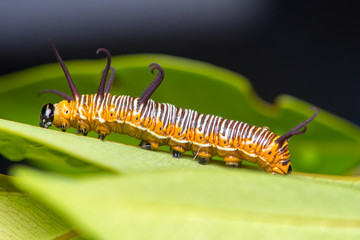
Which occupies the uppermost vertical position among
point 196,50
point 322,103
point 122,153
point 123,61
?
point 123,61

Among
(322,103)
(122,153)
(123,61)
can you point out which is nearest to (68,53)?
(322,103)

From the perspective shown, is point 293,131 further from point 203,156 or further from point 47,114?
point 47,114

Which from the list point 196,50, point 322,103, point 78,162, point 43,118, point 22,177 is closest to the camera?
point 22,177

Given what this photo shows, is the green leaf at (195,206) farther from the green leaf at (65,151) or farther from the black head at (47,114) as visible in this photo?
the black head at (47,114)

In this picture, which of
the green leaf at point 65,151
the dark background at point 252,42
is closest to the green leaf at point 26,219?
the green leaf at point 65,151

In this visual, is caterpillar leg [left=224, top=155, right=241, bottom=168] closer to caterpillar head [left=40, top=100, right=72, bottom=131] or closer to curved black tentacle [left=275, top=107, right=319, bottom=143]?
curved black tentacle [left=275, top=107, right=319, bottom=143]

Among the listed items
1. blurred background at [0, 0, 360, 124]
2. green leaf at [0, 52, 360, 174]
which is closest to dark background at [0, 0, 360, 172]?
blurred background at [0, 0, 360, 124]

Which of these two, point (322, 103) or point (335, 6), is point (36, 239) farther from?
point (335, 6)
